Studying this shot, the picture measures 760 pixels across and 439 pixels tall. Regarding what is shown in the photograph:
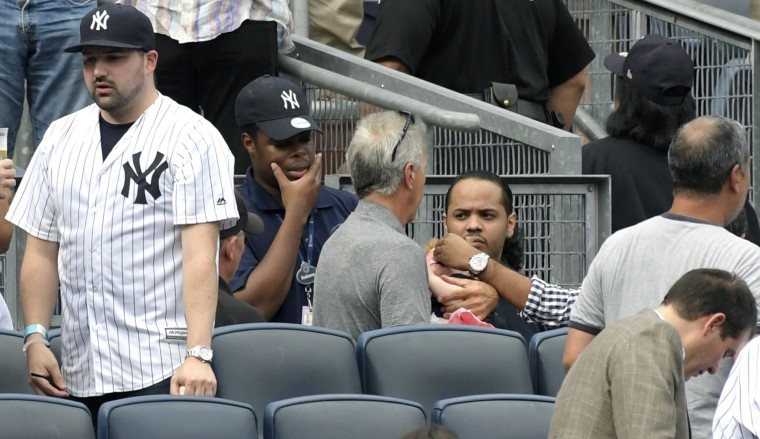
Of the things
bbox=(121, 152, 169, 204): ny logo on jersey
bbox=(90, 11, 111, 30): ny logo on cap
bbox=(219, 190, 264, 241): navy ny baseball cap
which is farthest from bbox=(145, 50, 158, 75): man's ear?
bbox=(219, 190, 264, 241): navy ny baseball cap

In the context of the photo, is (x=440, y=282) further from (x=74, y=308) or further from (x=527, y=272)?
(x=74, y=308)

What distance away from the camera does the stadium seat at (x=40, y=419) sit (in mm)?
4762

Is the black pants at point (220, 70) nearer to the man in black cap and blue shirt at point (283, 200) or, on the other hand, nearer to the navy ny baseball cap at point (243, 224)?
the man in black cap and blue shirt at point (283, 200)

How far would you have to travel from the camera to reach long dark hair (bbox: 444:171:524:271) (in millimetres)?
6461

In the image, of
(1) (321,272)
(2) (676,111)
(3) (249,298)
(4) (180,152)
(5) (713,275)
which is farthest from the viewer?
(2) (676,111)

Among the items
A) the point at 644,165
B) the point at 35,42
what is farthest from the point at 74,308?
the point at 644,165

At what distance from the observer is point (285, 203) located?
618 centimetres

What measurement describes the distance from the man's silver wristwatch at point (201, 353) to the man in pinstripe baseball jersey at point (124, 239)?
25 mm

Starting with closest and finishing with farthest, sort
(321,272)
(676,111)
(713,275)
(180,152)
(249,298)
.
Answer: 1. (713,275)
2. (180,152)
3. (321,272)
4. (249,298)
5. (676,111)

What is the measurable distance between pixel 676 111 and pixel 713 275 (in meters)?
2.13

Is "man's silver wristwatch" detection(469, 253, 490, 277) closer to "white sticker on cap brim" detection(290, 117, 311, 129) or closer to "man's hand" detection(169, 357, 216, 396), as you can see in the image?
"white sticker on cap brim" detection(290, 117, 311, 129)

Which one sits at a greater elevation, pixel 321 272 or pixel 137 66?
pixel 137 66

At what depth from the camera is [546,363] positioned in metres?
5.85

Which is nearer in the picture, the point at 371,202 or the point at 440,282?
the point at 371,202
